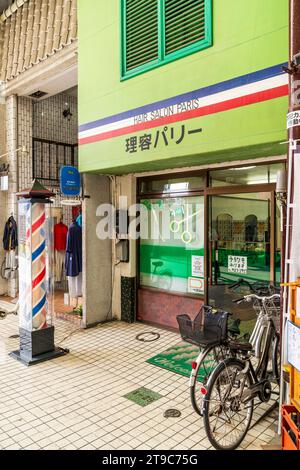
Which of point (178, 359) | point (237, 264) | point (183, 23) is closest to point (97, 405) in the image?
point (178, 359)

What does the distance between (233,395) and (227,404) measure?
9 cm

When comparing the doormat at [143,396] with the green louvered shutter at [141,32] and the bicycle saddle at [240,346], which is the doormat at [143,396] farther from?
the green louvered shutter at [141,32]

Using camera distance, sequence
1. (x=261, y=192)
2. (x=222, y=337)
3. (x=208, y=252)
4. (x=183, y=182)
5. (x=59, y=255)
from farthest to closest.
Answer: (x=59, y=255)
(x=183, y=182)
(x=208, y=252)
(x=261, y=192)
(x=222, y=337)

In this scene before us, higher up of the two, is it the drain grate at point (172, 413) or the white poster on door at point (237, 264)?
the white poster on door at point (237, 264)

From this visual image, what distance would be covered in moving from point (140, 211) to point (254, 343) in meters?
3.85

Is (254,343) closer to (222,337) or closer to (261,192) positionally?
(222,337)

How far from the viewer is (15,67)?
25.7 ft

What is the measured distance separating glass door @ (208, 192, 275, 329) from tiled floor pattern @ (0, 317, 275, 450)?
1.34 m

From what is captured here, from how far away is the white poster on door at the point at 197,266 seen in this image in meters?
5.74

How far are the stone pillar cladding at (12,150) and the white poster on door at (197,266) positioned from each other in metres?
4.97

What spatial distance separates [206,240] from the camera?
5543mm

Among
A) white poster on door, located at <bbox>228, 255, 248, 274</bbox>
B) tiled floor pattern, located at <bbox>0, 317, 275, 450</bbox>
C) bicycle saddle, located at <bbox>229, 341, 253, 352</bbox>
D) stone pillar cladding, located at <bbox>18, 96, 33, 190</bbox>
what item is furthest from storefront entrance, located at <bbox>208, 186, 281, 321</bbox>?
stone pillar cladding, located at <bbox>18, 96, 33, 190</bbox>

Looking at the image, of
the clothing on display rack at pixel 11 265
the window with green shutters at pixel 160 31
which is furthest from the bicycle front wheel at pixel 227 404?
the clothing on display rack at pixel 11 265

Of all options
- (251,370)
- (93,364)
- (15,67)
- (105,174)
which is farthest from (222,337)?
(15,67)
